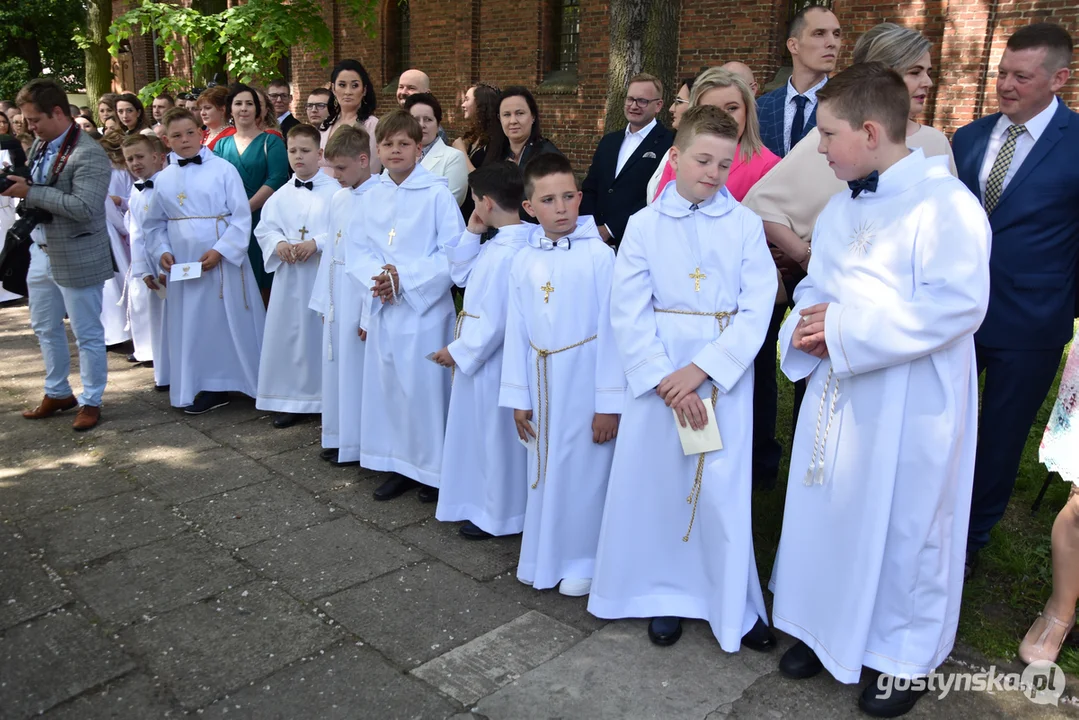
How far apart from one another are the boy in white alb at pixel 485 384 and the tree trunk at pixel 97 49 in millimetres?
15503

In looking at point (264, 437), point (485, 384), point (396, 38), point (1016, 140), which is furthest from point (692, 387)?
point (396, 38)

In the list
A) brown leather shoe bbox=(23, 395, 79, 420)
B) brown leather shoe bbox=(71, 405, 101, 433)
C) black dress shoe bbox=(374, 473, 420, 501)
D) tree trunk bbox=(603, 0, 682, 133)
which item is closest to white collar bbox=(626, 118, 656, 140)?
tree trunk bbox=(603, 0, 682, 133)

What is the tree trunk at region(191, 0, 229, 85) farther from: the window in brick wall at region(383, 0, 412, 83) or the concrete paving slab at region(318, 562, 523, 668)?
the concrete paving slab at region(318, 562, 523, 668)

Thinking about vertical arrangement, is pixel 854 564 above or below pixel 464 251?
below

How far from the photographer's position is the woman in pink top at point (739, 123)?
4.09m

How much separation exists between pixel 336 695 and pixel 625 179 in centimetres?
361

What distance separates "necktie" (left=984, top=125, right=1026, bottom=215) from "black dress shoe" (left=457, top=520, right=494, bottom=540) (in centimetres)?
280

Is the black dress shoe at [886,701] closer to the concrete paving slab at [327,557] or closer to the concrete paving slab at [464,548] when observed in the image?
the concrete paving slab at [464,548]

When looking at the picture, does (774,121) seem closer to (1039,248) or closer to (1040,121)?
(1040,121)

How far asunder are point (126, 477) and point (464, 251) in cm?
249

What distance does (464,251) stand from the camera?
4.74 metres

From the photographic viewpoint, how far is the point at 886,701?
308 centimetres

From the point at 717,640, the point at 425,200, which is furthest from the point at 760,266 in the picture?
the point at 425,200

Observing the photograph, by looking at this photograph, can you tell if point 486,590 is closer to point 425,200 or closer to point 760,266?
point 760,266
